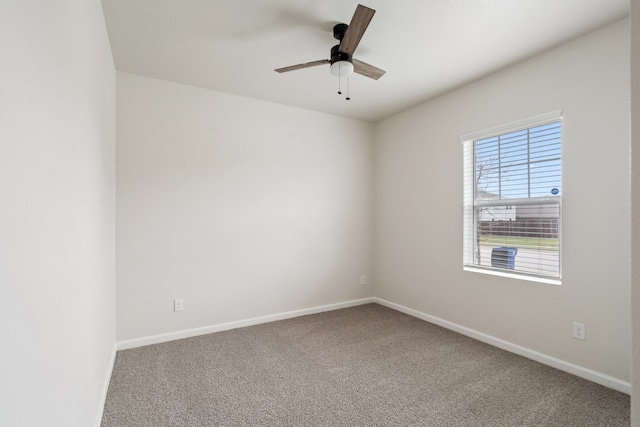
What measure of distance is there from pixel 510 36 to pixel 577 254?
69.1 inches

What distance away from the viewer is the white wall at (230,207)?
2896 millimetres

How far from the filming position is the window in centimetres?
255

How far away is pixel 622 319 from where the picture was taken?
2119mm

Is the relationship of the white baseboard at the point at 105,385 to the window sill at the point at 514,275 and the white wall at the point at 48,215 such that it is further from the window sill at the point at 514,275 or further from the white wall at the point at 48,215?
the window sill at the point at 514,275

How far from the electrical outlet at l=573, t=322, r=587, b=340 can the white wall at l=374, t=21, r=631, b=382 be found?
0.03 metres

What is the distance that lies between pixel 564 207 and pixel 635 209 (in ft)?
7.59

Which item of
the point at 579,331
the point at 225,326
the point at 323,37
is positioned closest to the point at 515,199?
the point at 579,331

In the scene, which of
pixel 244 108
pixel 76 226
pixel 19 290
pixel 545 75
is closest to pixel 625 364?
pixel 545 75

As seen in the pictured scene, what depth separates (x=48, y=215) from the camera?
0.97 metres

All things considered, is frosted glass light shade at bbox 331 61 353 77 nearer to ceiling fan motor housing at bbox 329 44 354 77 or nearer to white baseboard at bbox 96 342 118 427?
ceiling fan motor housing at bbox 329 44 354 77

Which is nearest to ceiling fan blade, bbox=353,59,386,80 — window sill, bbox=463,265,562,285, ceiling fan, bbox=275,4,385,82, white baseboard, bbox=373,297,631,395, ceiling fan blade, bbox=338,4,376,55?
ceiling fan, bbox=275,4,385,82

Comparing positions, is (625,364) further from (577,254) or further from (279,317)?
(279,317)

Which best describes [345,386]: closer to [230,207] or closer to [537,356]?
[537,356]

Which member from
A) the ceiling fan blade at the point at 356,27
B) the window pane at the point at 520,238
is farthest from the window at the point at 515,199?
the ceiling fan blade at the point at 356,27
